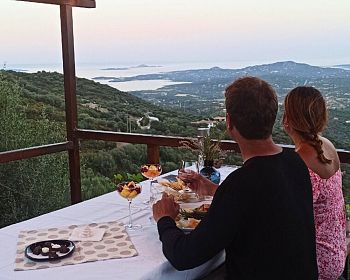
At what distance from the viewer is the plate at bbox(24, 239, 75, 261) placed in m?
1.72

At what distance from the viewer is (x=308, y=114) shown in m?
2.09

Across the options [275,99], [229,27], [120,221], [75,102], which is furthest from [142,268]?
[75,102]

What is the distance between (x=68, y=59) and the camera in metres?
4.40

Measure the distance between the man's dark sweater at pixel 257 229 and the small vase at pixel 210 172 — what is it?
1.03 meters

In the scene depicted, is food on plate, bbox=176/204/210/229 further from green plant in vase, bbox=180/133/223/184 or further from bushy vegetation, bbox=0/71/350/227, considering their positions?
bushy vegetation, bbox=0/71/350/227

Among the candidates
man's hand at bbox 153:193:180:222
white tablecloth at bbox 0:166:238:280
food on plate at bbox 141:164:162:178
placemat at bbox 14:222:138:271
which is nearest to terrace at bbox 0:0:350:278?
food on plate at bbox 141:164:162:178

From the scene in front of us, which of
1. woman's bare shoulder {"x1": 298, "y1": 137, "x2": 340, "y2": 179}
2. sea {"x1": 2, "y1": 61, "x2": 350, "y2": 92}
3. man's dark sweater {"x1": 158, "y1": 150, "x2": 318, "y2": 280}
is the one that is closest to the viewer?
man's dark sweater {"x1": 158, "y1": 150, "x2": 318, "y2": 280}

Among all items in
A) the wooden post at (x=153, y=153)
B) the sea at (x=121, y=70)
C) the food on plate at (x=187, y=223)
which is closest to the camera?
the food on plate at (x=187, y=223)

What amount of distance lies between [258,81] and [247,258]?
565 millimetres

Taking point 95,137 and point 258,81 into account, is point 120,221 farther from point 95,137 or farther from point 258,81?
point 95,137

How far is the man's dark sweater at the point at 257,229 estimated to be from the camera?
58.1 inches

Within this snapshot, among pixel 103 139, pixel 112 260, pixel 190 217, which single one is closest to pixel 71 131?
pixel 103 139

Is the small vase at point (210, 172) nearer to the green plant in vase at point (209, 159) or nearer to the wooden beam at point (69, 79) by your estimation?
the green plant in vase at point (209, 159)

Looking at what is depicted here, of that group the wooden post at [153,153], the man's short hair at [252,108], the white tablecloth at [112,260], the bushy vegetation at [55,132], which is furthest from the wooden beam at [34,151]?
the man's short hair at [252,108]
